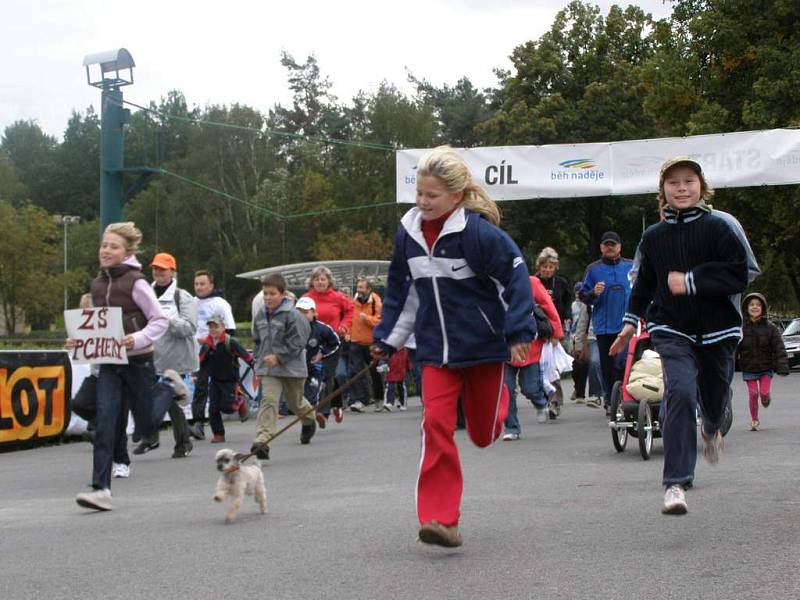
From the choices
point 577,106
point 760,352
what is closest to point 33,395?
point 760,352

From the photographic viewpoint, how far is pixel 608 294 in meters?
14.1

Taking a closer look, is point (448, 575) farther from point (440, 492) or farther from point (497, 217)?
point (497, 217)

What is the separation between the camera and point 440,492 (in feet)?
20.5

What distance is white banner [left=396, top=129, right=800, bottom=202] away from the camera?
22.6 metres

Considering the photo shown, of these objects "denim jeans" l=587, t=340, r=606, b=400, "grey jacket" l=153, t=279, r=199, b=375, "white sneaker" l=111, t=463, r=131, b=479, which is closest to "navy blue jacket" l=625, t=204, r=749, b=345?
"white sneaker" l=111, t=463, r=131, b=479

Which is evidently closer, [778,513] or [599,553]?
[599,553]

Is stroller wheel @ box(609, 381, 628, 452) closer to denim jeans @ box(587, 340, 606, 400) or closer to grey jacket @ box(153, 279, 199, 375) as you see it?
grey jacket @ box(153, 279, 199, 375)

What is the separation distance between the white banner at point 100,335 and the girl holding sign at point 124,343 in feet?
0.24

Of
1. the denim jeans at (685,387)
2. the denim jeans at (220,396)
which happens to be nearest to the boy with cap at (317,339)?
the denim jeans at (220,396)

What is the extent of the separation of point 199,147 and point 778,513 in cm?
8534

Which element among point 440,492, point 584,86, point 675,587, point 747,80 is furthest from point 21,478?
point 584,86

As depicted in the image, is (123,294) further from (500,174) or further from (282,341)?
(500,174)

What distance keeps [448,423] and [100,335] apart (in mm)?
3197

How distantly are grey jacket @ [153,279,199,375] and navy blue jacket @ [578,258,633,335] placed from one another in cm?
419
